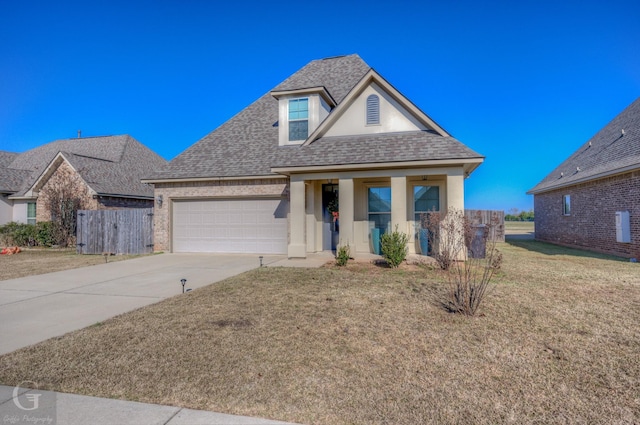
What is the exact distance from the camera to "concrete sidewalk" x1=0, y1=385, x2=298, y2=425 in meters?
2.77

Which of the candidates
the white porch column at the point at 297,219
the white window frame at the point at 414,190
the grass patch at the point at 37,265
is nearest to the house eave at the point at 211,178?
the white porch column at the point at 297,219

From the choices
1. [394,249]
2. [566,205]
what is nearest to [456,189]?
[394,249]

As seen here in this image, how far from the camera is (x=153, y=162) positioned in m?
24.9

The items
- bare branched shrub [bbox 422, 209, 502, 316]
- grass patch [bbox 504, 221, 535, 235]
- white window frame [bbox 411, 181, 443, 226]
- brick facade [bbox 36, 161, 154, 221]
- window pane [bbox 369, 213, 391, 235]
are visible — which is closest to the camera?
bare branched shrub [bbox 422, 209, 502, 316]

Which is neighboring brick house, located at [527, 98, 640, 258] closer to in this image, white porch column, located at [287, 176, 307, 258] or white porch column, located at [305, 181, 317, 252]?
white porch column, located at [305, 181, 317, 252]

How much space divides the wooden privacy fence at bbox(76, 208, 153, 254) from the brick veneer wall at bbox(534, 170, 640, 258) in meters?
18.3

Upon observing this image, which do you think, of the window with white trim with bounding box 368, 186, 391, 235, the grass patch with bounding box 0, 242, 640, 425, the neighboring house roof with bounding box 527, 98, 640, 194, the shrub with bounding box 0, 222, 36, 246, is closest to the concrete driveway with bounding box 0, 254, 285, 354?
the grass patch with bounding box 0, 242, 640, 425

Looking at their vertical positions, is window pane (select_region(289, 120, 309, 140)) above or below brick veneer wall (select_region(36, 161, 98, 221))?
above

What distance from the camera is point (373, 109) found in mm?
11742

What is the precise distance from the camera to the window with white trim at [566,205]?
16.4 meters

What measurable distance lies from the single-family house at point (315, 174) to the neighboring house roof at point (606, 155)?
232 inches

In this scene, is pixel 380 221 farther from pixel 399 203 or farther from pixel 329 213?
pixel 329 213

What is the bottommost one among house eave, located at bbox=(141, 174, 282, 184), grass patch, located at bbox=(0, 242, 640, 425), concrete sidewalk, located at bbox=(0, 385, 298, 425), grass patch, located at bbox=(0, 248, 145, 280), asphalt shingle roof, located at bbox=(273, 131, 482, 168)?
concrete sidewalk, located at bbox=(0, 385, 298, 425)

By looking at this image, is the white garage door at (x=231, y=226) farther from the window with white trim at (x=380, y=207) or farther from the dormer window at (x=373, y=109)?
the dormer window at (x=373, y=109)
